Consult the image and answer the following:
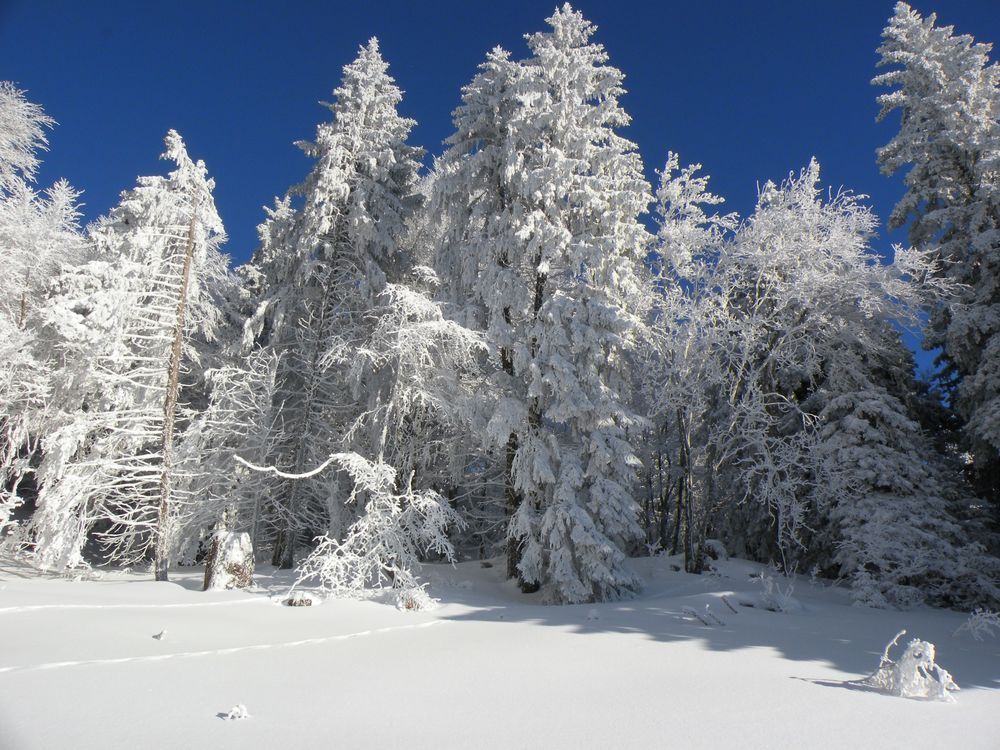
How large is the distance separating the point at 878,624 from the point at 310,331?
44.9ft

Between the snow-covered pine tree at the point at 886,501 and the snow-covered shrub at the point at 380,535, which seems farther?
the snow-covered pine tree at the point at 886,501

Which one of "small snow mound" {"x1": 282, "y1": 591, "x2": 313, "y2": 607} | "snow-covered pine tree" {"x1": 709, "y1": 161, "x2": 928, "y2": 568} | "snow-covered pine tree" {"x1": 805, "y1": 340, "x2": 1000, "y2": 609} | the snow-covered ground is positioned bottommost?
"small snow mound" {"x1": 282, "y1": 591, "x2": 313, "y2": 607}

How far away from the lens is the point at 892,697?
468 centimetres

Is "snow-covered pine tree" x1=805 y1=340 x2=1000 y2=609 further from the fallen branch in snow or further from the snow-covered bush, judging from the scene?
the snow-covered bush

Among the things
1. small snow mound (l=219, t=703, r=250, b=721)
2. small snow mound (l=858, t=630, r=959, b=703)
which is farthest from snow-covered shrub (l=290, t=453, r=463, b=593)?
small snow mound (l=858, t=630, r=959, b=703)

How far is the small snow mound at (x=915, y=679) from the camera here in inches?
185

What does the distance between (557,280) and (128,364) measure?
35.8ft

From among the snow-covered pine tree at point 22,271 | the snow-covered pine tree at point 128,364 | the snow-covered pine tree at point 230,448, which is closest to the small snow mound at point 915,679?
the snow-covered pine tree at point 230,448

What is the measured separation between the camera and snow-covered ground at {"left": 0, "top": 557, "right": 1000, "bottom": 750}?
3.71 meters

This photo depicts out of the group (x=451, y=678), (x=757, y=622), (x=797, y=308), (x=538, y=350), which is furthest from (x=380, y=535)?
(x=797, y=308)

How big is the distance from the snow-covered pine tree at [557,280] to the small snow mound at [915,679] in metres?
5.59

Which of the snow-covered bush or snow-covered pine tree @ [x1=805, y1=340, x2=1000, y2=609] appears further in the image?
snow-covered pine tree @ [x1=805, y1=340, x2=1000, y2=609]

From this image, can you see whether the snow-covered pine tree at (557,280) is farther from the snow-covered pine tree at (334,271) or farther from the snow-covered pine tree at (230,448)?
the snow-covered pine tree at (230,448)

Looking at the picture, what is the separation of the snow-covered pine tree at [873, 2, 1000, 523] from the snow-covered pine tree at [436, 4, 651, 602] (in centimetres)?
712
